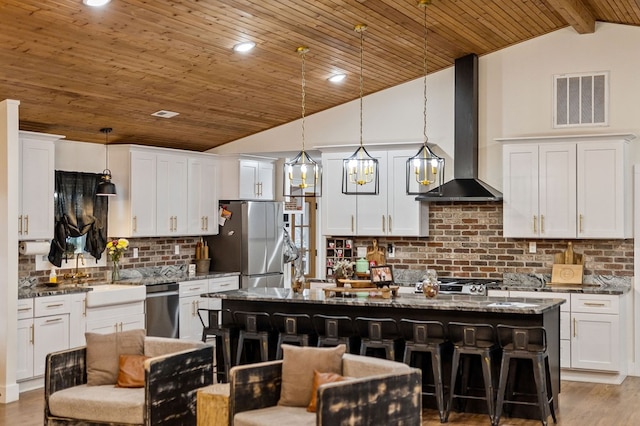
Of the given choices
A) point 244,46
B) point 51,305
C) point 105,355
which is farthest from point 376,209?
point 105,355

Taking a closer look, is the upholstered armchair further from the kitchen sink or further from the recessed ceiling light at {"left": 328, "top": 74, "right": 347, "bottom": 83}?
the recessed ceiling light at {"left": 328, "top": 74, "right": 347, "bottom": 83}

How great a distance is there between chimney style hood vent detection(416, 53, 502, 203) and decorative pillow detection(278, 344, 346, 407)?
3827 millimetres

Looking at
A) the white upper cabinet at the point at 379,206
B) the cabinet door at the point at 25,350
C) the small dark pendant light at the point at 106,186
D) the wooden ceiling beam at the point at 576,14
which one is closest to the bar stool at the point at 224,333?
the cabinet door at the point at 25,350

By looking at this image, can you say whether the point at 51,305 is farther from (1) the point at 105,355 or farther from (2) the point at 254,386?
(2) the point at 254,386

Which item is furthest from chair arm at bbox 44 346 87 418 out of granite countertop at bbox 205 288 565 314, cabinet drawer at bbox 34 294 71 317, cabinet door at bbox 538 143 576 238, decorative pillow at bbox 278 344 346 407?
cabinet door at bbox 538 143 576 238

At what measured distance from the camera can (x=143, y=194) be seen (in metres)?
8.91

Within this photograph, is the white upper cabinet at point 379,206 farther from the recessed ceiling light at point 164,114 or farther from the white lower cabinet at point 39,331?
the white lower cabinet at point 39,331

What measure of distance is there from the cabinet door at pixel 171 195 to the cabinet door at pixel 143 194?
0.08 meters

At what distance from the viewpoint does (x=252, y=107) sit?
29.0 feet

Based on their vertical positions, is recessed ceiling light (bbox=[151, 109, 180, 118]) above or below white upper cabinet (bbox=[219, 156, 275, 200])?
above

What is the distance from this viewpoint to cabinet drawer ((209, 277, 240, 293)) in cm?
958

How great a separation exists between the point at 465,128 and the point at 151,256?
3.97 meters

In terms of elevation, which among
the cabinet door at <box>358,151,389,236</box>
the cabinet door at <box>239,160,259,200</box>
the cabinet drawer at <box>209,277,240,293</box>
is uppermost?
the cabinet door at <box>239,160,259,200</box>

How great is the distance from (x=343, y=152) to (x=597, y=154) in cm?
280
